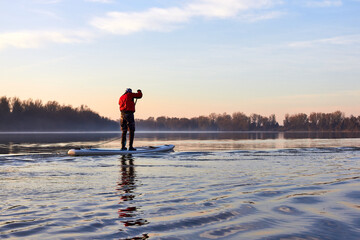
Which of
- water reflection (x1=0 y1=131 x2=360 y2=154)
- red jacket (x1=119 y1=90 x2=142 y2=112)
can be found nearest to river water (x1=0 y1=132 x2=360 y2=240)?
red jacket (x1=119 y1=90 x2=142 y2=112)

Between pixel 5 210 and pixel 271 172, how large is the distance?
7551 millimetres

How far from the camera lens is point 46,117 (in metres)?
149

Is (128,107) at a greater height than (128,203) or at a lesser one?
greater

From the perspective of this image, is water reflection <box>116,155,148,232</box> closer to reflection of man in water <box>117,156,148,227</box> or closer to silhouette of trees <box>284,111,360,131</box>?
reflection of man in water <box>117,156,148,227</box>

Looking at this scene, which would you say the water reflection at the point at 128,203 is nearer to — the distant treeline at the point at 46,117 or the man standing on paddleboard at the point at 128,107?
the man standing on paddleboard at the point at 128,107

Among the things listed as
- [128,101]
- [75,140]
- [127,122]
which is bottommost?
[75,140]

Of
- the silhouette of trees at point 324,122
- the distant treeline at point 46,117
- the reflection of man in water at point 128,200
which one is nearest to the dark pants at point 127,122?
the reflection of man in water at point 128,200

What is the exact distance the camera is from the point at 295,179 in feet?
30.9

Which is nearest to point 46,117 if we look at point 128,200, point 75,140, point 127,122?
point 75,140

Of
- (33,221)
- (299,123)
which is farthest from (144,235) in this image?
(299,123)

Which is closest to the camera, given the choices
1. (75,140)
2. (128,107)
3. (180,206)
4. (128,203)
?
(180,206)

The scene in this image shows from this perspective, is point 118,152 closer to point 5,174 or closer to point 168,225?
point 5,174

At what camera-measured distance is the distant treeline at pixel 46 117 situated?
133000mm

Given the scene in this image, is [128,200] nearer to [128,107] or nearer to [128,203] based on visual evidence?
[128,203]
